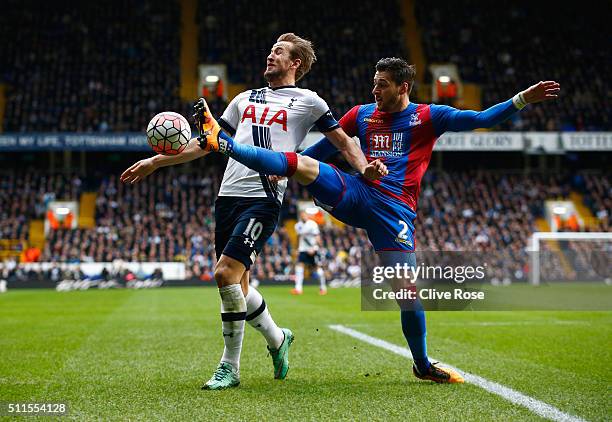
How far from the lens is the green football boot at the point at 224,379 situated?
206 inches

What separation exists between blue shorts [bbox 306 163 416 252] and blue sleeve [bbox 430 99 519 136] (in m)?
0.67

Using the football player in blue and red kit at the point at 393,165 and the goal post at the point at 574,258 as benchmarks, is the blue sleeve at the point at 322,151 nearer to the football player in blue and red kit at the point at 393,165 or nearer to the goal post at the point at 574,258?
the football player in blue and red kit at the point at 393,165

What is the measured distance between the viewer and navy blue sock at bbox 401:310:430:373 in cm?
559

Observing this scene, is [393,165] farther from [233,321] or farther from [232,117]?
[233,321]

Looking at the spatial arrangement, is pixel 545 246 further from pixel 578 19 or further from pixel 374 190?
pixel 374 190

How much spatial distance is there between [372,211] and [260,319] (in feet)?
3.91

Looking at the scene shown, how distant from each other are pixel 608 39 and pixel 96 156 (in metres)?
25.5

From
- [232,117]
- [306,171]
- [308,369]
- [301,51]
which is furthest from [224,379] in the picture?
[301,51]

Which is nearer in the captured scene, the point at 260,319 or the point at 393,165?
the point at 393,165

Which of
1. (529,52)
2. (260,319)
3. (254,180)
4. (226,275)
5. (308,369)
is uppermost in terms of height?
(529,52)

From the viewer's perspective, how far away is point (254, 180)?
18.4ft

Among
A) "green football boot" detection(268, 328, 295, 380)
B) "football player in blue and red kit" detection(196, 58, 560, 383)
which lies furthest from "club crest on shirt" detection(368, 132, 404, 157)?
"green football boot" detection(268, 328, 295, 380)

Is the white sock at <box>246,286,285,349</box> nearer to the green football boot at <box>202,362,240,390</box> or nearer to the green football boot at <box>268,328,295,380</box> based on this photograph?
the green football boot at <box>268,328,295,380</box>

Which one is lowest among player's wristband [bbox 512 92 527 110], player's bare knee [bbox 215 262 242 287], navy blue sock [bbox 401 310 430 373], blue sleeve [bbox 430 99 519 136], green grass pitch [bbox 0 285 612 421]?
green grass pitch [bbox 0 285 612 421]
